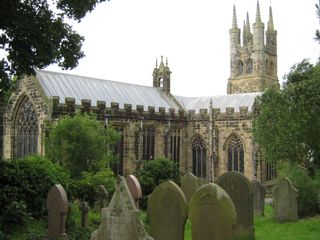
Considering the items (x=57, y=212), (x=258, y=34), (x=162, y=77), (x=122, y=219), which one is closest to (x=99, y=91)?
(x=162, y=77)

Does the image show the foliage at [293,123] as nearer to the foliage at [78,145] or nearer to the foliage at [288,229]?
the foliage at [288,229]

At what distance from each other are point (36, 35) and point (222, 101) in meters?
24.4

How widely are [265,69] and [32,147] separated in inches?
1392

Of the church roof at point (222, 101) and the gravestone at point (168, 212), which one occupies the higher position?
the church roof at point (222, 101)

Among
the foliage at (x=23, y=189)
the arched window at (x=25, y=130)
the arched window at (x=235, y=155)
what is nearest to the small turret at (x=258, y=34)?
the arched window at (x=235, y=155)

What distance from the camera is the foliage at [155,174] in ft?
77.1

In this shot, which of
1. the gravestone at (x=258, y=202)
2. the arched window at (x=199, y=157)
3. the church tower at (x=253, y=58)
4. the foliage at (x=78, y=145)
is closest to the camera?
the gravestone at (x=258, y=202)

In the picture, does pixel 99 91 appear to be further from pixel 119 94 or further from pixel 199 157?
pixel 199 157

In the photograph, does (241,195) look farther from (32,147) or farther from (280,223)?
(32,147)

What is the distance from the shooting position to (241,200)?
13141mm

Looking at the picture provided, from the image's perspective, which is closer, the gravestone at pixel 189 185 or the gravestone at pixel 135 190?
the gravestone at pixel 135 190

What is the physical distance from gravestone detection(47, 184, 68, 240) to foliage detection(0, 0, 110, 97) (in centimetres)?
349

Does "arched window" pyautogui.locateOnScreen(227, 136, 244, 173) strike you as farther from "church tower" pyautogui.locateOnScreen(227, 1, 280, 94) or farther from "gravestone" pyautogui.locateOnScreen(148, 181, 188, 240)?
"church tower" pyautogui.locateOnScreen(227, 1, 280, 94)

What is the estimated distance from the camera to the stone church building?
26.8m
